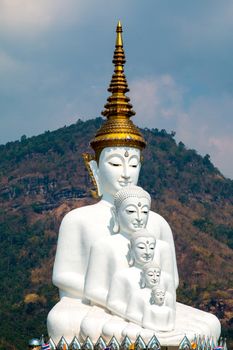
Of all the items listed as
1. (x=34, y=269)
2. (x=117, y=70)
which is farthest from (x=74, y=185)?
(x=117, y=70)

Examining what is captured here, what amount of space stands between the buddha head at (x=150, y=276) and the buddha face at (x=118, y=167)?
1.92 m

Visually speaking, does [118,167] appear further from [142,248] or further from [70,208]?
[70,208]

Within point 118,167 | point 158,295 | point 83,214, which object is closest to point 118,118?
point 118,167

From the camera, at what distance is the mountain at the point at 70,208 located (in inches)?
2308

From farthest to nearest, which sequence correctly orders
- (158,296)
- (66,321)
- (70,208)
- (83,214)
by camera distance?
(70,208)
(83,214)
(66,321)
(158,296)

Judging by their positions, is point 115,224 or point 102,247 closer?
point 102,247

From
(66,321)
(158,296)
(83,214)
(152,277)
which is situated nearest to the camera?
(158,296)

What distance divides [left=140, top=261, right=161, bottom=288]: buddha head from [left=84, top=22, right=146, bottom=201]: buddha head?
6.37 feet

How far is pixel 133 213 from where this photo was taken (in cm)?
1611

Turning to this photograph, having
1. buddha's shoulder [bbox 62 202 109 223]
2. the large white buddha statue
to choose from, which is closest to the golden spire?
the large white buddha statue

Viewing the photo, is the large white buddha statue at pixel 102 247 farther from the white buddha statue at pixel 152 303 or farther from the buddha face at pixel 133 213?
the buddha face at pixel 133 213

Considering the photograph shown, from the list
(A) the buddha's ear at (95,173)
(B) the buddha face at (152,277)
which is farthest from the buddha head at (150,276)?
(A) the buddha's ear at (95,173)

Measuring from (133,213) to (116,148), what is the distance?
4.37ft

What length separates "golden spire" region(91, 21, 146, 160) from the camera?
17.0 metres
